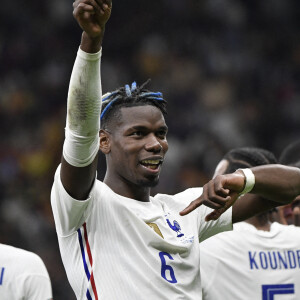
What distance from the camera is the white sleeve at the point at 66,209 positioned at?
329 centimetres

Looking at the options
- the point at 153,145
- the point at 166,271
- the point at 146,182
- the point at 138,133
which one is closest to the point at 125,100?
the point at 138,133

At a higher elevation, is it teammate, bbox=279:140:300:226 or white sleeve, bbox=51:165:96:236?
teammate, bbox=279:140:300:226

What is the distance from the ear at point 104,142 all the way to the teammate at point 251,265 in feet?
4.14

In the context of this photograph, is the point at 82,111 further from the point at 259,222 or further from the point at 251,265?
the point at 259,222

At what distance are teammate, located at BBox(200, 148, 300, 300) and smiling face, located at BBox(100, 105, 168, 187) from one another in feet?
3.96

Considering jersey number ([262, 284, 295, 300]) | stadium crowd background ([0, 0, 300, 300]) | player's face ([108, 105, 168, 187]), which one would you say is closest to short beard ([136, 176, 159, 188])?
A: player's face ([108, 105, 168, 187])

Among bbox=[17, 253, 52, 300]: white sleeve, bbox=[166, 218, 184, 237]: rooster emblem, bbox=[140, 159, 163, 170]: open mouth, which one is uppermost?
bbox=[140, 159, 163, 170]: open mouth

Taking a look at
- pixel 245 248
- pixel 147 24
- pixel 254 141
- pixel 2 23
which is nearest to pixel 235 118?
pixel 254 141

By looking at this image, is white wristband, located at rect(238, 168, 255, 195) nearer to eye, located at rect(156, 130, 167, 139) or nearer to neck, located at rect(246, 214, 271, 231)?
eye, located at rect(156, 130, 167, 139)

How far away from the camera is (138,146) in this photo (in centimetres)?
363

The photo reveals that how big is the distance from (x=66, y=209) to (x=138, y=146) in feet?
1.81

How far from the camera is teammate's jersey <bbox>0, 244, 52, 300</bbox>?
445 centimetres

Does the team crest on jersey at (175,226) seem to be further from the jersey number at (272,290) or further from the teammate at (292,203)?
the teammate at (292,203)

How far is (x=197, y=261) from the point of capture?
12.1ft
